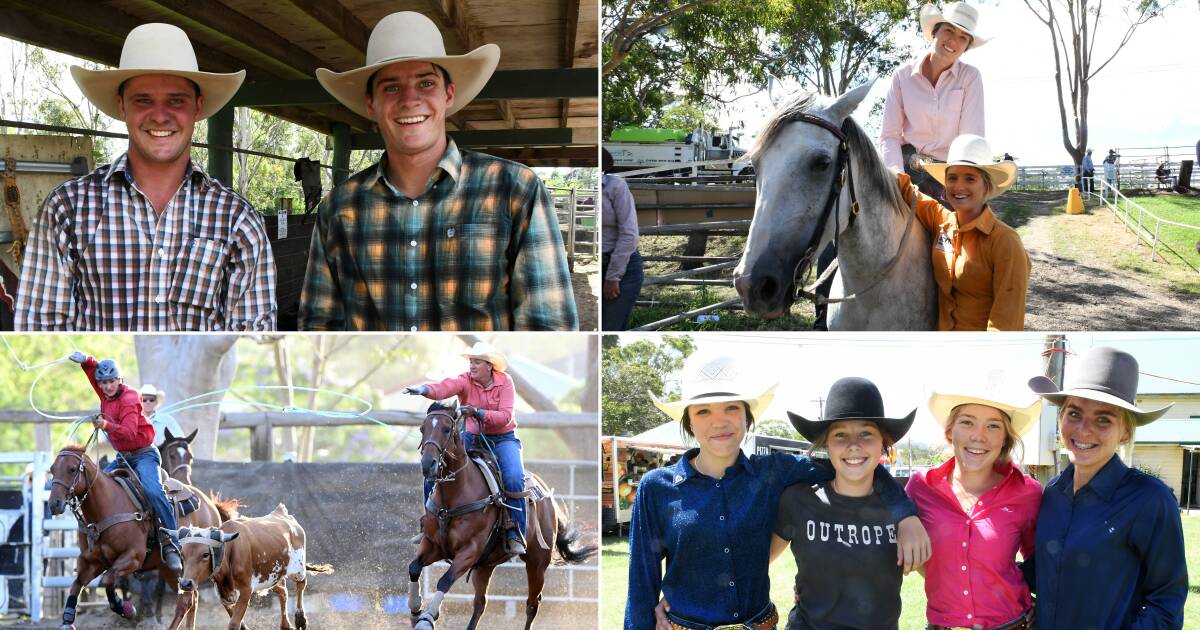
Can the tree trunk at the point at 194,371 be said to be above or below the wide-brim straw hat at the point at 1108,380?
below

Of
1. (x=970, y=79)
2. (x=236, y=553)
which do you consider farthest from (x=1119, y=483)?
(x=236, y=553)

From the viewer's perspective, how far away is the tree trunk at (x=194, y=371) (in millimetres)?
3453

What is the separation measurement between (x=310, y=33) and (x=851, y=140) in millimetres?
3653

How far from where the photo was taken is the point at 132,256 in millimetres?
2992

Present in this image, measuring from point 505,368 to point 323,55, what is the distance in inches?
143

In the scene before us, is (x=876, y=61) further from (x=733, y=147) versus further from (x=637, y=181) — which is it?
(x=637, y=181)

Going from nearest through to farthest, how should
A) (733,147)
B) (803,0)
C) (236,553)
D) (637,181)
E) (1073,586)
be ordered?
(1073,586), (236,553), (803,0), (733,147), (637,181)

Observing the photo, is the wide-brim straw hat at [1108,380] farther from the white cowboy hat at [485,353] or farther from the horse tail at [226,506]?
the horse tail at [226,506]

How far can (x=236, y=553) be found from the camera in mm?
3459

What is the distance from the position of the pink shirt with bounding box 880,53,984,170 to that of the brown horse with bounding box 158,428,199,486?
11.3ft

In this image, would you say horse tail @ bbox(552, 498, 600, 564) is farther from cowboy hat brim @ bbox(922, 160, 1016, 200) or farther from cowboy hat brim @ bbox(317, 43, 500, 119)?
cowboy hat brim @ bbox(922, 160, 1016, 200)

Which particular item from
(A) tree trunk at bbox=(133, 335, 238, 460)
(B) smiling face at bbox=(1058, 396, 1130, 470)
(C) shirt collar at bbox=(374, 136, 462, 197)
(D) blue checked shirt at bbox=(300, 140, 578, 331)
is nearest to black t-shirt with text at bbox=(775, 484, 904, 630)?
(B) smiling face at bbox=(1058, 396, 1130, 470)

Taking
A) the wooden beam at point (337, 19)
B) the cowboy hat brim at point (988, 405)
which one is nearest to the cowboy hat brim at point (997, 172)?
the cowboy hat brim at point (988, 405)

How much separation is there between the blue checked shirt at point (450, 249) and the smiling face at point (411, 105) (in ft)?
0.28
